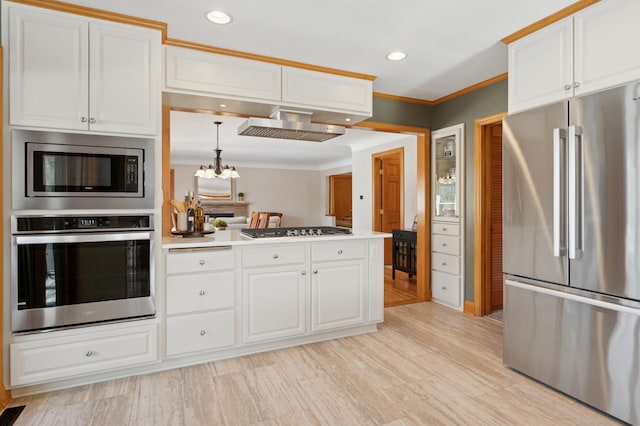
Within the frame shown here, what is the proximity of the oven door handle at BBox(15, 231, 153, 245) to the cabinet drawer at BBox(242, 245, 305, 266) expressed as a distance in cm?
71

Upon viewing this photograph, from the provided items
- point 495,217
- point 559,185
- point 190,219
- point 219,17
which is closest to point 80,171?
point 190,219

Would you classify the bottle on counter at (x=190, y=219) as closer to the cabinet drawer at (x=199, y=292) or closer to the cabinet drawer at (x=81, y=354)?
the cabinet drawer at (x=199, y=292)

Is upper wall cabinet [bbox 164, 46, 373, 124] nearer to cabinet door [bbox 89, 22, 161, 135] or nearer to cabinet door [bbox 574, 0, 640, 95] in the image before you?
cabinet door [bbox 89, 22, 161, 135]

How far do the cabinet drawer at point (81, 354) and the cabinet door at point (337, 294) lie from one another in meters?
1.24

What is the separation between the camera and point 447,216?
4.14 m

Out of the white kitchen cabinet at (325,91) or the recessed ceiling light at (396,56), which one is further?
the white kitchen cabinet at (325,91)

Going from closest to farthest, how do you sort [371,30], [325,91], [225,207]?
[371,30], [325,91], [225,207]

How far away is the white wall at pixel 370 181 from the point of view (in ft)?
18.7

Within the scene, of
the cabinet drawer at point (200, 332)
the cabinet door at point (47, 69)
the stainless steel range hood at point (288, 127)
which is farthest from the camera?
the stainless steel range hood at point (288, 127)

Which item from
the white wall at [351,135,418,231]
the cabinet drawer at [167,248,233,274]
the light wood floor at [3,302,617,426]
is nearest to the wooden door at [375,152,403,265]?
the white wall at [351,135,418,231]

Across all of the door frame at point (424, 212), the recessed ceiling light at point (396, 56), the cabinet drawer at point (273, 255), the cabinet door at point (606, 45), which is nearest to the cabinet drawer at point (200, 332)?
the cabinet drawer at point (273, 255)

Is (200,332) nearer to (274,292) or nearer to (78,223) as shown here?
(274,292)

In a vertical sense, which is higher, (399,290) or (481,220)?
(481,220)

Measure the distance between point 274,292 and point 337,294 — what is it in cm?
57
